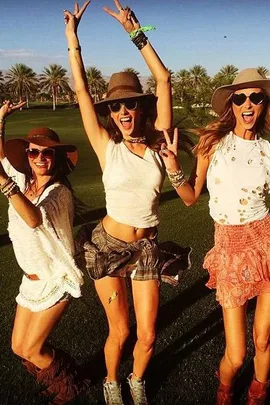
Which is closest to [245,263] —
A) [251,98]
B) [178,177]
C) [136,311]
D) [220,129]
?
[178,177]

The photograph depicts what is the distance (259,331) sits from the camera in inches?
140

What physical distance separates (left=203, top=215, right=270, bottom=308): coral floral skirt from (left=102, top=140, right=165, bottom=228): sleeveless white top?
1.90ft

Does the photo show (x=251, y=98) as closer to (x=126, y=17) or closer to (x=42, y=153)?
(x=126, y=17)

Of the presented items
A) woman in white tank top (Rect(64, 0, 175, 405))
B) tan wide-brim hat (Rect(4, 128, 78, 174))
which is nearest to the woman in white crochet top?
tan wide-brim hat (Rect(4, 128, 78, 174))

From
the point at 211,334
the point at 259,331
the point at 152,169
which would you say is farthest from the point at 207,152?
the point at 211,334

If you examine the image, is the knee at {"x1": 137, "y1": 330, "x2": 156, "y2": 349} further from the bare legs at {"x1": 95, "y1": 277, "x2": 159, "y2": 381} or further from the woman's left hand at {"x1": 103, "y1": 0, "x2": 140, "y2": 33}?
the woman's left hand at {"x1": 103, "y1": 0, "x2": 140, "y2": 33}

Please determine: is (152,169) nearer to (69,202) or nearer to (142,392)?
(69,202)

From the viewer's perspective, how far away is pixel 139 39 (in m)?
3.73

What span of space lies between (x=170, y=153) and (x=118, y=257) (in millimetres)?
796

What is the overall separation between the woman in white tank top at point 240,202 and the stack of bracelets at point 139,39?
652 millimetres

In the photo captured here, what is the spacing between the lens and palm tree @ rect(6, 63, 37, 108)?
92.9m

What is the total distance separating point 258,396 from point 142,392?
85 cm

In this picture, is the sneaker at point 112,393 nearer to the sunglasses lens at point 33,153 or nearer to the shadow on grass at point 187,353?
the shadow on grass at point 187,353

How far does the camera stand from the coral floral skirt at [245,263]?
136 inches
